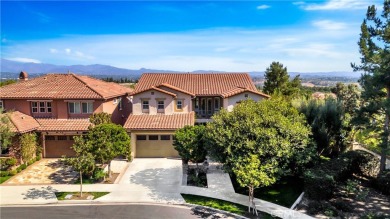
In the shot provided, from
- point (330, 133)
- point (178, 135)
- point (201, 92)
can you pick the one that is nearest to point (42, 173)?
point (178, 135)

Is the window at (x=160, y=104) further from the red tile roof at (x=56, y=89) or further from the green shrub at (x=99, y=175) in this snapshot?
the green shrub at (x=99, y=175)

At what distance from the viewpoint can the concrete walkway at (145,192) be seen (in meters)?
18.6

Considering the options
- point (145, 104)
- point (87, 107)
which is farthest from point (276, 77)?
point (87, 107)

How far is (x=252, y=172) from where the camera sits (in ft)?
54.3

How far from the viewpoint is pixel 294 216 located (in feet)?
54.7

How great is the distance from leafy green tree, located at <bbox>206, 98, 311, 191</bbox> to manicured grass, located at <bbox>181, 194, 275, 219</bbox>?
6.49ft

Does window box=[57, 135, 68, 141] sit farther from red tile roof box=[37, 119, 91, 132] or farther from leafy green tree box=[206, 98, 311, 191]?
leafy green tree box=[206, 98, 311, 191]

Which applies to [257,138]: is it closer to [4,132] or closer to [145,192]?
[145,192]

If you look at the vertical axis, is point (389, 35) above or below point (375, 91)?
above

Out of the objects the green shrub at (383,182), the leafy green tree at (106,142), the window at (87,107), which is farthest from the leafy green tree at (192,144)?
the green shrub at (383,182)

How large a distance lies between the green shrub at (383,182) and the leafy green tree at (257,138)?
16.7ft

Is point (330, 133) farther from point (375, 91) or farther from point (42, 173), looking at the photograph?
point (42, 173)

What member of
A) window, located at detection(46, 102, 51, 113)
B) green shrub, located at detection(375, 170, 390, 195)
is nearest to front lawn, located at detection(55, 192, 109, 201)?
window, located at detection(46, 102, 51, 113)

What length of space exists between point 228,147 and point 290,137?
14.2 ft
